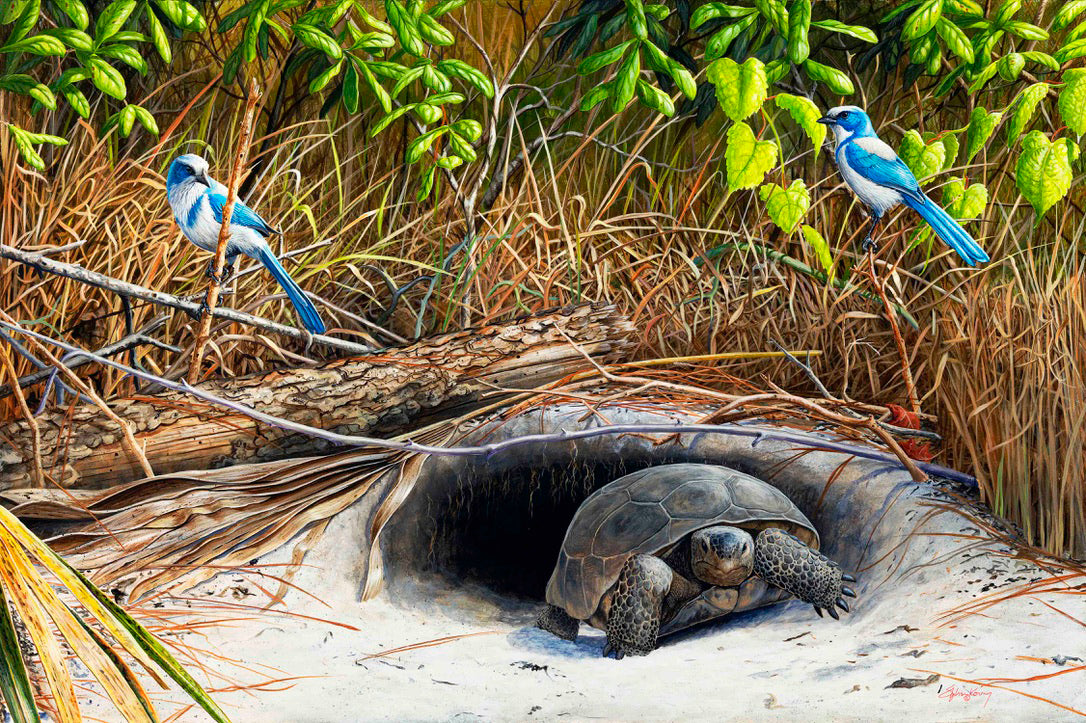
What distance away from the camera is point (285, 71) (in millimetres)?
2926

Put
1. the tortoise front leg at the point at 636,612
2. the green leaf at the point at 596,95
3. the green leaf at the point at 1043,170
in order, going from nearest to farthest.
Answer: the tortoise front leg at the point at 636,612
the green leaf at the point at 1043,170
the green leaf at the point at 596,95

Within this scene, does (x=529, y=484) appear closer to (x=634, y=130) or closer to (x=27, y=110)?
(x=634, y=130)

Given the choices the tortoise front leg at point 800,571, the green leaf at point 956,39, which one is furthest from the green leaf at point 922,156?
the tortoise front leg at point 800,571

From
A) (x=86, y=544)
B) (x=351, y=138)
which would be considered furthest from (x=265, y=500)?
(x=351, y=138)

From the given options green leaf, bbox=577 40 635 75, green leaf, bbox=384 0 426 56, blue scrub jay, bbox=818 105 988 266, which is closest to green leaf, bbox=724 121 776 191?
blue scrub jay, bbox=818 105 988 266

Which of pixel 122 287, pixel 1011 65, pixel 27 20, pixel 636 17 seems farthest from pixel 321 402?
pixel 1011 65

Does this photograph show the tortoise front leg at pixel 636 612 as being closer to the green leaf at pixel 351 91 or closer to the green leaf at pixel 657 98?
the green leaf at pixel 657 98

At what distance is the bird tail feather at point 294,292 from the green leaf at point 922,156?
160 centimetres

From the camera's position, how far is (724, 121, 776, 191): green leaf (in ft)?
7.22

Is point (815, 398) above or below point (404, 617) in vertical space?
above

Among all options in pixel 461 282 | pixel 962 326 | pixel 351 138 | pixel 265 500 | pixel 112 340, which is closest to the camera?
pixel 265 500

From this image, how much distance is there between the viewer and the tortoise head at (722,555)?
1944 millimetres

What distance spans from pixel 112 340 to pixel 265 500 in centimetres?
85
